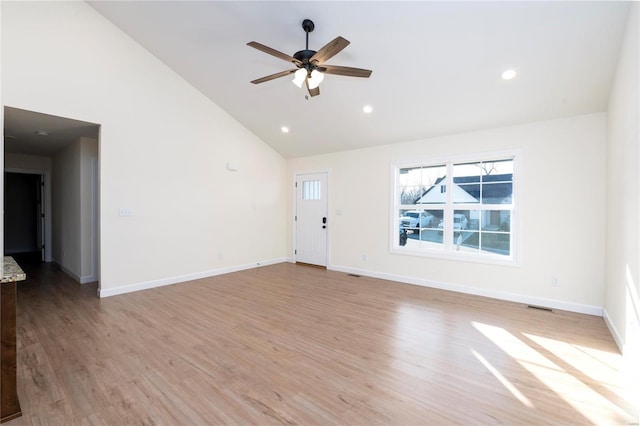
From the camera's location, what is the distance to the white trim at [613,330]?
2643 mm

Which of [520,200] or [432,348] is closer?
[432,348]

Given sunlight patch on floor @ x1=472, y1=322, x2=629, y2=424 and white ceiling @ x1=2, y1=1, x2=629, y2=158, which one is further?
white ceiling @ x1=2, y1=1, x2=629, y2=158

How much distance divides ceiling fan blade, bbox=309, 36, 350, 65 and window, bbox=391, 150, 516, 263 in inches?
114

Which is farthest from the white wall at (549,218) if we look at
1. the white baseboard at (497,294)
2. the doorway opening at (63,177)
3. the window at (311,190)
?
the doorway opening at (63,177)

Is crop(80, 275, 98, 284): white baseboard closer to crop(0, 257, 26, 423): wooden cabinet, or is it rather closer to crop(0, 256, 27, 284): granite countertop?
crop(0, 256, 27, 284): granite countertop

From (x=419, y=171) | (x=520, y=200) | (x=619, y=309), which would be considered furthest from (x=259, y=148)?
(x=619, y=309)

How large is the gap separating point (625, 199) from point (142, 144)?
585 cm

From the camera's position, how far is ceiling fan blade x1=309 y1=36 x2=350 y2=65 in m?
2.33

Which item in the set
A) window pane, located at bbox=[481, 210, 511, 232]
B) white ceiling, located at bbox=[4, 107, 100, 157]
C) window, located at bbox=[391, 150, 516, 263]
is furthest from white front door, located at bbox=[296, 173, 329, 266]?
white ceiling, located at bbox=[4, 107, 100, 157]

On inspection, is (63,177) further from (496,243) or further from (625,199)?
(625,199)

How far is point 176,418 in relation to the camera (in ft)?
5.72

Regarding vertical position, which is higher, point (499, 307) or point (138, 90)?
point (138, 90)

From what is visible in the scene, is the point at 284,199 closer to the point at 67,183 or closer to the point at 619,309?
the point at 67,183

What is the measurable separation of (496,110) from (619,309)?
2.58 m
